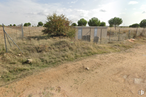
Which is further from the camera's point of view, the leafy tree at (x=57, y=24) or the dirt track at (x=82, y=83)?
the leafy tree at (x=57, y=24)

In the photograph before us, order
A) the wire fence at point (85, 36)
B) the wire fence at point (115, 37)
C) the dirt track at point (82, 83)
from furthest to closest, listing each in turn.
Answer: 1. the wire fence at point (115, 37)
2. the wire fence at point (85, 36)
3. the dirt track at point (82, 83)

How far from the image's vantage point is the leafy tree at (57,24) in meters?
11.6

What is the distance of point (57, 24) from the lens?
11.4m

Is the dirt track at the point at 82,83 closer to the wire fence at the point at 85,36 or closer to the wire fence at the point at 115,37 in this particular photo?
the wire fence at the point at 85,36

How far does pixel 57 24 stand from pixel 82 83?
9.06m

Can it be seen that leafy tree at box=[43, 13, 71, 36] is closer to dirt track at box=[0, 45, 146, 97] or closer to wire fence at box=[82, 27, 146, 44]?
wire fence at box=[82, 27, 146, 44]

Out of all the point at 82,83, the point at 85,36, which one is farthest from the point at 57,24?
the point at 82,83

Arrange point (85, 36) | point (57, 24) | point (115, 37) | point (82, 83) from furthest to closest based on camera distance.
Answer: point (115, 37) → point (85, 36) → point (57, 24) → point (82, 83)

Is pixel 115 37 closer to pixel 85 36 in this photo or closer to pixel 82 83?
pixel 85 36

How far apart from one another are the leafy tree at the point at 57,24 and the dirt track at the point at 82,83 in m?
7.62

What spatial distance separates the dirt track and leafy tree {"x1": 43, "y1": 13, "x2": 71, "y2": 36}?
25.0 ft

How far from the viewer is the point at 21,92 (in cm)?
310

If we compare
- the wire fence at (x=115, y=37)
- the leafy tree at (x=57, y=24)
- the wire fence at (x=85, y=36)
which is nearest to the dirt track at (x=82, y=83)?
the wire fence at (x=85, y=36)

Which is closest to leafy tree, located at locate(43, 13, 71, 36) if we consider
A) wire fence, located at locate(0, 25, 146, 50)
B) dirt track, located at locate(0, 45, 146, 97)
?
wire fence, located at locate(0, 25, 146, 50)
